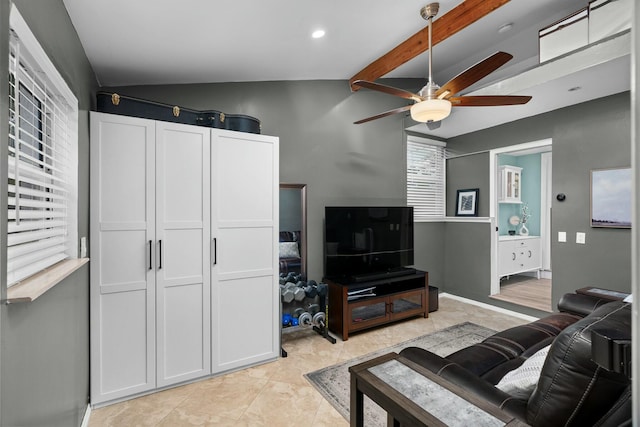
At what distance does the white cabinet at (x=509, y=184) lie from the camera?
5.56 m

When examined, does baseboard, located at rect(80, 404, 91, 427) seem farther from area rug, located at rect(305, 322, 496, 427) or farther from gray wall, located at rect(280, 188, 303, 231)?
gray wall, located at rect(280, 188, 303, 231)

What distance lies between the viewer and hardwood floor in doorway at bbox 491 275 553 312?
3936mm

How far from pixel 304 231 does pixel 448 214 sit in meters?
2.60

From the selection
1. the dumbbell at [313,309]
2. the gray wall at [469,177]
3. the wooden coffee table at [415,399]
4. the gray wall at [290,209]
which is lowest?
the dumbbell at [313,309]

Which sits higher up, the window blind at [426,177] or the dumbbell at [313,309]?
the window blind at [426,177]

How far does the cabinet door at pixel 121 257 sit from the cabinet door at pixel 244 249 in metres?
0.47

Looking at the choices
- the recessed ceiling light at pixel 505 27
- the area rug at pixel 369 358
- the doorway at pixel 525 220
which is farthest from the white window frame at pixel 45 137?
the doorway at pixel 525 220

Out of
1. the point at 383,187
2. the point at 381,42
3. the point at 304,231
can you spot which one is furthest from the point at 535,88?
the point at 304,231

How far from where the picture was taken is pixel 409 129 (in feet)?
14.4

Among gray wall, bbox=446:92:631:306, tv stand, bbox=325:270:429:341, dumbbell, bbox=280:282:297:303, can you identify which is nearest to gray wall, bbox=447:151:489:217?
gray wall, bbox=446:92:631:306

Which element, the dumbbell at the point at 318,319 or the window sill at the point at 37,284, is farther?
the dumbbell at the point at 318,319

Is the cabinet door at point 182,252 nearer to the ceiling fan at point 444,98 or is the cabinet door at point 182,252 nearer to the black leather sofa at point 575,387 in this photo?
the ceiling fan at point 444,98

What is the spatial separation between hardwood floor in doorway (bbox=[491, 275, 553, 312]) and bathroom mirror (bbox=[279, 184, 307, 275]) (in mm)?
2754

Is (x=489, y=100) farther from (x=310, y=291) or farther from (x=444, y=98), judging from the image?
(x=310, y=291)
